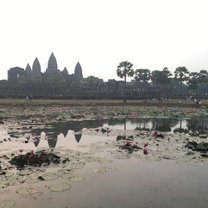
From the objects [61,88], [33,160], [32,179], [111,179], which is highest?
[61,88]

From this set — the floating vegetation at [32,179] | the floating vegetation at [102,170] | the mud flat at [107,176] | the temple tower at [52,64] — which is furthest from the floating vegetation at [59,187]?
the temple tower at [52,64]

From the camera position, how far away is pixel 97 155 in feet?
48.5

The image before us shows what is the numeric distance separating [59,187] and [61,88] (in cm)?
8212

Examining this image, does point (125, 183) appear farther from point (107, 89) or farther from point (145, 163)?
point (107, 89)

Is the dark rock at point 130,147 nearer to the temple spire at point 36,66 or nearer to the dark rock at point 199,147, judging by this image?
the dark rock at point 199,147

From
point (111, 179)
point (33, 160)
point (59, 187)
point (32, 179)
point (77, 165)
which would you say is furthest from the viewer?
point (33, 160)

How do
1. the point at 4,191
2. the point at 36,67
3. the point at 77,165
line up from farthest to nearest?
the point at 36,67, the point at 77,165, the point at 4,191

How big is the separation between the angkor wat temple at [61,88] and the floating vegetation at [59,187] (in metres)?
66.1

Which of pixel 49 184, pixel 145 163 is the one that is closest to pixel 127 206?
pixel 49 184

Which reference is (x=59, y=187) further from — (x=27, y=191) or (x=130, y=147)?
(x=130, y=147)

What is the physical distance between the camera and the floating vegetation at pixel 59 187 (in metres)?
9.59

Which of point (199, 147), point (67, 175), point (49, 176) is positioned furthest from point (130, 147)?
point (49, 176)

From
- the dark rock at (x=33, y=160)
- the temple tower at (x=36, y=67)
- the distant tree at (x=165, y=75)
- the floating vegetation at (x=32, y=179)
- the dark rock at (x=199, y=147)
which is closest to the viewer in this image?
the floating vegetation at (x=32, y=179)

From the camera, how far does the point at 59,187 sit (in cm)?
977
